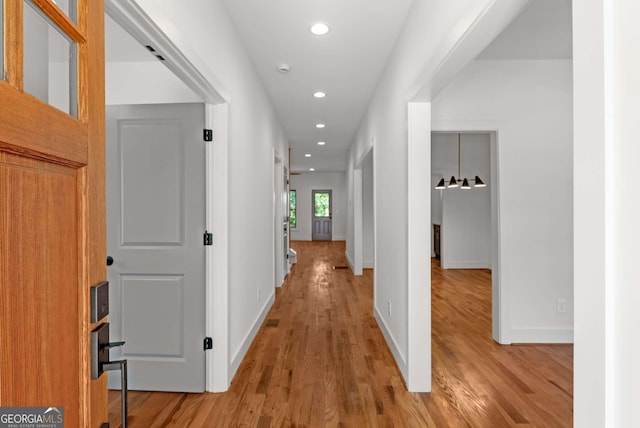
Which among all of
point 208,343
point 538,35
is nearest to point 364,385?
point 208,343

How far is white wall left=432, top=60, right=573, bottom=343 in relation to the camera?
3371 millimetres

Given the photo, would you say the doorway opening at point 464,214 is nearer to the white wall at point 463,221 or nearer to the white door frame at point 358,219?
the white wall at point 463,221

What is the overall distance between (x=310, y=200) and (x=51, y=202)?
1312 cm

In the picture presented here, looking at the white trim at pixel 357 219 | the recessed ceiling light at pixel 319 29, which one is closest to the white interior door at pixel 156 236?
the recessed ceiling light at pixel 319 29

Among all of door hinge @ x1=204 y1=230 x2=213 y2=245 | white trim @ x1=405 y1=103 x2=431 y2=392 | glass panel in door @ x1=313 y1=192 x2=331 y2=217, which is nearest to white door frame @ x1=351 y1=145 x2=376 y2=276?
white trim @ x1=405 y1=103 x2=431 y2=392

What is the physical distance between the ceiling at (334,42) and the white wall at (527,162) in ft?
0.71

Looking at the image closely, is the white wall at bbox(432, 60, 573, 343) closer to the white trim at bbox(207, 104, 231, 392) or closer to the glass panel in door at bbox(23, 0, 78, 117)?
the white trim at bbox(207, 104, 231, 392)

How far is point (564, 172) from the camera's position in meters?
3.36

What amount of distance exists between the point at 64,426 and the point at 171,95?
7.46ft
